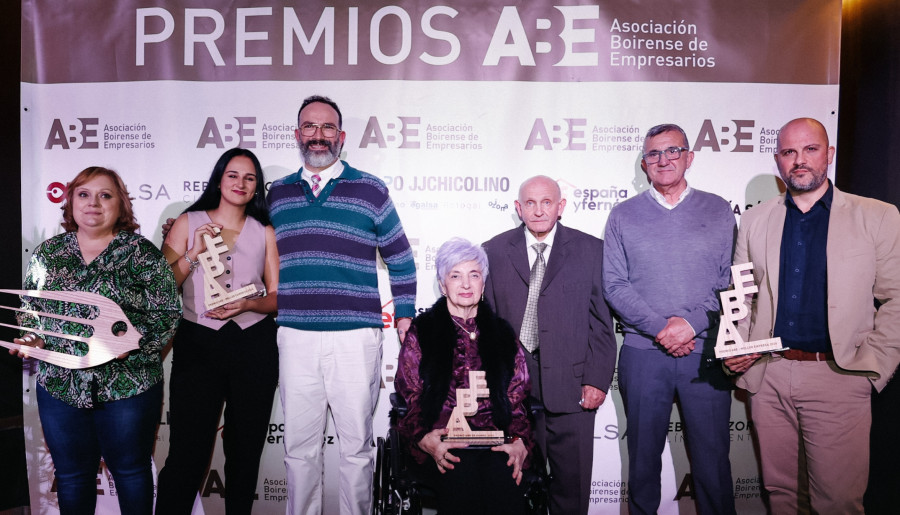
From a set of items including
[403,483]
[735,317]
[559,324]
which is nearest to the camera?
[403,483]

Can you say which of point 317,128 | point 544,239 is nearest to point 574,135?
point 544,239

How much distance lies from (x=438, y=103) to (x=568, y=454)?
2.28m

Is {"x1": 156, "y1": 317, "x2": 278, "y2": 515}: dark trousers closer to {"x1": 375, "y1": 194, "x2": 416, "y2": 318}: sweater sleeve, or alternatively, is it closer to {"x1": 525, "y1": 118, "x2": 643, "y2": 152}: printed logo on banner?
{"x1": 375, "y1": 194, "x2": 416, "y2": 318}: sweater sleeve

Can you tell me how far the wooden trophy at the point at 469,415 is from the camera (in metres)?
2.57

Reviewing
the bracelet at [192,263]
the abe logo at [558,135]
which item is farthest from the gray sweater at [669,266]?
the bracelet at [192,263]

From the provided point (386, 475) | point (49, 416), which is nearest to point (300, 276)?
point (386, 475)

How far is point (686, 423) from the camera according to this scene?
126 inches

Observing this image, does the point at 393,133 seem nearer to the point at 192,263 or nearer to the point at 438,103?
the point at 438,103

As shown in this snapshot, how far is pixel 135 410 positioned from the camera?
2871 mm

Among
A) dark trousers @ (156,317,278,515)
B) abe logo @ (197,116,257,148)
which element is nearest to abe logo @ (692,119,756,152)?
abe logo @ (197,116,257,148)

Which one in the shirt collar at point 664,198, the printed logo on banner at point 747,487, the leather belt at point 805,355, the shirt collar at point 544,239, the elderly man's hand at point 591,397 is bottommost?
the printed logo on banner at point 747,487

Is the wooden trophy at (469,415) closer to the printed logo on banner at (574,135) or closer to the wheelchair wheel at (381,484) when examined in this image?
the wheelchair wheel at (381,484)

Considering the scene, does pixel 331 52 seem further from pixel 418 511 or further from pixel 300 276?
pixel 418 511

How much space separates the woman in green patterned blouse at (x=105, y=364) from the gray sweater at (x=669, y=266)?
7.85 ft
